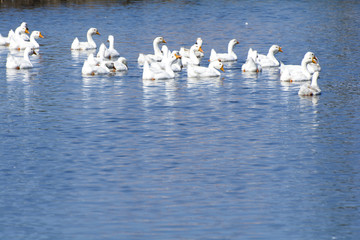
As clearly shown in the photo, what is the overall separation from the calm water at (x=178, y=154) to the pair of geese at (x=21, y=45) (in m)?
0.58

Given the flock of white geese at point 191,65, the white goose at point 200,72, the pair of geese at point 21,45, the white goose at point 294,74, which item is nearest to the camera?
the white goose at point 294,74

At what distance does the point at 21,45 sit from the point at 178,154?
100 feet

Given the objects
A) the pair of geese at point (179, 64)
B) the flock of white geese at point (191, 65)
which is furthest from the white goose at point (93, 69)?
the pair of geese at point (179, 64)

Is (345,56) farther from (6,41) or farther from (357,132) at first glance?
(6,41)

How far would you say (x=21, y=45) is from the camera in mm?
52281

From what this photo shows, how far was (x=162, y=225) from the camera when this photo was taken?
59.2 ft

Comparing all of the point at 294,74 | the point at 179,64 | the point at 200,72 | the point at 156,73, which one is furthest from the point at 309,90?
the point at 179,64

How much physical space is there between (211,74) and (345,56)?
982cm

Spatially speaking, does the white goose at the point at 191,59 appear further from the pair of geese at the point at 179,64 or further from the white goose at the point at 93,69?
the white goose at the point at 93,69

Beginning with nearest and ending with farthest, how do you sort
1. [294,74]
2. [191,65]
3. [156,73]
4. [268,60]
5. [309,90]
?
[309,90]
[294,74]
[156,73]
[191,65]
[268,60]

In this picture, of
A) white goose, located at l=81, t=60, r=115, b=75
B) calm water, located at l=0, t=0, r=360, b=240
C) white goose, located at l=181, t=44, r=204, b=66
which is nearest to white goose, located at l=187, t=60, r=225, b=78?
calm water, located at l=0, t=0, r=360, b=240

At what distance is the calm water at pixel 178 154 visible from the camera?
1842cm

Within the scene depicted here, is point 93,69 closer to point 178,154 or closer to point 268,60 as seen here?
point 268,60

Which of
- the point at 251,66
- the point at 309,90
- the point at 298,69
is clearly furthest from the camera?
the point at 251,66
